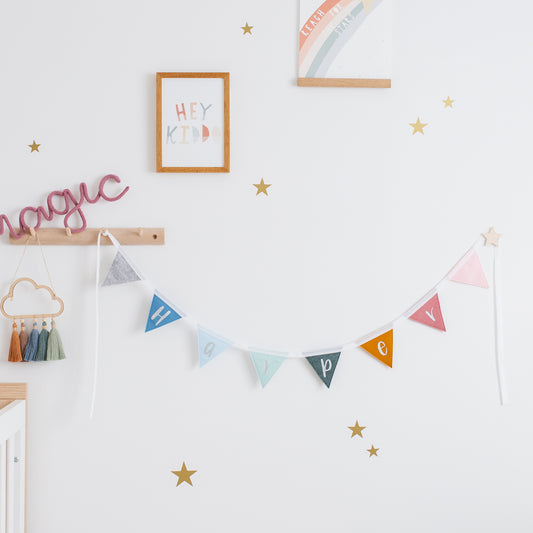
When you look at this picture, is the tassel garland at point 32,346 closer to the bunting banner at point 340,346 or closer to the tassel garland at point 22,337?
the tassel garland at point 22,337

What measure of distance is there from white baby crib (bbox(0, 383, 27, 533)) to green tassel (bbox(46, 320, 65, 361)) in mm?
121

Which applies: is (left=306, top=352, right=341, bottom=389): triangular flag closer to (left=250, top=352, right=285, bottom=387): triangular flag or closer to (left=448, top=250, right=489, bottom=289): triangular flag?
(left=250, top=352, right=285, bottom=387): triangular flag

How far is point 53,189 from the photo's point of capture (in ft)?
5.03

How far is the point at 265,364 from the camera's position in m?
1.55

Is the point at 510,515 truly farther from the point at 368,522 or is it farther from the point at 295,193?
the point at 295,193

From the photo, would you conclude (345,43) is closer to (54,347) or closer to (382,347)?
(382,347)

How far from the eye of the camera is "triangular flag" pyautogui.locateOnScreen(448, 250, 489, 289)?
1.58 meters

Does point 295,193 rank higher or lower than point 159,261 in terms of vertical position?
higher

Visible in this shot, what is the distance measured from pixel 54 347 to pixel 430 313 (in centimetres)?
100

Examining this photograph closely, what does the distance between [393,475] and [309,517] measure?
258 mm

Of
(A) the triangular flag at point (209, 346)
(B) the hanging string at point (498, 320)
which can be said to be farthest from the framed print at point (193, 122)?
(B) the hanging string at point (498, 320)

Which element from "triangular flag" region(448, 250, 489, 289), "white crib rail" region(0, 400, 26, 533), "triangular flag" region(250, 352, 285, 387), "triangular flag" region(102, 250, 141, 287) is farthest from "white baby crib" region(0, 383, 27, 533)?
"triangular flag" region(448, 250, 489, 289)

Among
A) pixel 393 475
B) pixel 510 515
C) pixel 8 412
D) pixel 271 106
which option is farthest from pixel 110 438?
pixel 510 515

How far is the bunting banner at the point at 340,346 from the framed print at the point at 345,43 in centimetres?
55
